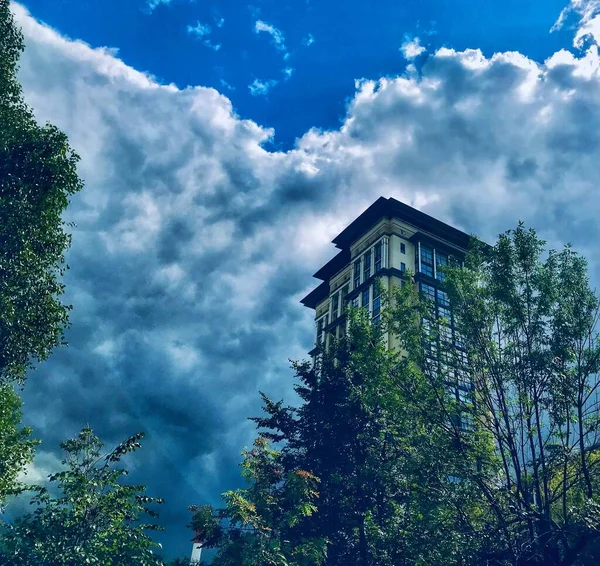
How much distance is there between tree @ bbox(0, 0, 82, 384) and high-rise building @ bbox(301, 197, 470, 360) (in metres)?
39.5

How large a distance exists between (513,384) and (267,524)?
1113cm

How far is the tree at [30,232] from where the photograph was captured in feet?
53.4

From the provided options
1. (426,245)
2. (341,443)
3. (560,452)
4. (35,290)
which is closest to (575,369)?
(560,452)

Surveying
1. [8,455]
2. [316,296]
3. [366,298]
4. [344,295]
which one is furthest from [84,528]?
[316,296]

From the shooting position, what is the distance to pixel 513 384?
15727 mm

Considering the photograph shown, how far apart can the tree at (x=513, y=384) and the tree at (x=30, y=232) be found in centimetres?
1258

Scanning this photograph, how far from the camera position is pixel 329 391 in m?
24.3

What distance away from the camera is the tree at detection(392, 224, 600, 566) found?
14.0 metres

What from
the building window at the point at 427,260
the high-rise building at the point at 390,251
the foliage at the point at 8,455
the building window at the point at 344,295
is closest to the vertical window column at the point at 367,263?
the high-rise building at the point at 390,251

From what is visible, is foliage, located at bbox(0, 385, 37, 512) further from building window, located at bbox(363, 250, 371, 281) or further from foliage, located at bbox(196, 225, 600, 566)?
building window, located at bbox(363, 250, 371, 281)

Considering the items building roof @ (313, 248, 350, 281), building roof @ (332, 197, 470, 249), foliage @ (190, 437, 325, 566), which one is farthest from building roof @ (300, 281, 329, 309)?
foliage @ (190, 437, 325, 566)

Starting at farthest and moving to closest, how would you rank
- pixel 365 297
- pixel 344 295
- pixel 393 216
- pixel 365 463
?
pixel 344 295 < pixel 393 216 < pixel 365 297 < pixel 365 463

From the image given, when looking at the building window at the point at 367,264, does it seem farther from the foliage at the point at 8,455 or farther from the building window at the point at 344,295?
the foliage at the point at 8,455

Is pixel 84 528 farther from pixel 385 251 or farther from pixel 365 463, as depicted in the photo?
pixel 385 251
